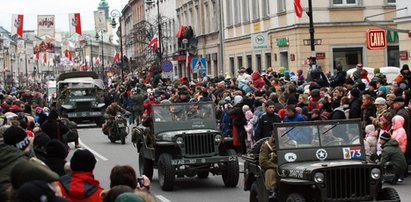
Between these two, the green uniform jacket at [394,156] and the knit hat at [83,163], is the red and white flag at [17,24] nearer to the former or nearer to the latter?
the green uniform jacket at [394,156]

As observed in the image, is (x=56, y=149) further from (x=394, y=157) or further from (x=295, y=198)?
(x=394, y=157)

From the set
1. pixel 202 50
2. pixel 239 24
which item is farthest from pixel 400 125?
pixel 202 50

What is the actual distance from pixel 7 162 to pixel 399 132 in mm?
10996

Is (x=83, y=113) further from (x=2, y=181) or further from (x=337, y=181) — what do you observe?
(x=2, y=181)

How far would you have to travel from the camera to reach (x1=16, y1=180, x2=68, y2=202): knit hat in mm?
6082

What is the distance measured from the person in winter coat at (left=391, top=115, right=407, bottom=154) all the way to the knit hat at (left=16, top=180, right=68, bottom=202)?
1273 cm

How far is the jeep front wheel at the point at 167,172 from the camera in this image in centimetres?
1745

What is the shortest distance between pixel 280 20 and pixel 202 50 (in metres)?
21.7

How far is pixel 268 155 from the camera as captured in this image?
12812mm

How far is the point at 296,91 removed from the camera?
24.6m

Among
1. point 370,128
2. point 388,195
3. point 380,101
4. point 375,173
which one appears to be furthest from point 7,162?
point 380,101

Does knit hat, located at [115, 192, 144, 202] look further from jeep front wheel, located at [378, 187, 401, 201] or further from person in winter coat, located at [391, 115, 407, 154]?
person in winter coat, located at [391, 115, 407, 154]

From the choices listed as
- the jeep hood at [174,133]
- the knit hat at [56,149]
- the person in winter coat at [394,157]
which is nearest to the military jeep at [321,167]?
the knit hat at [56,149]

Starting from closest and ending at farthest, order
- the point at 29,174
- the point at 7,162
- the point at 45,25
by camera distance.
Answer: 1. the point at 29,174
2. the point at 7,162
3. the point at 45,25
